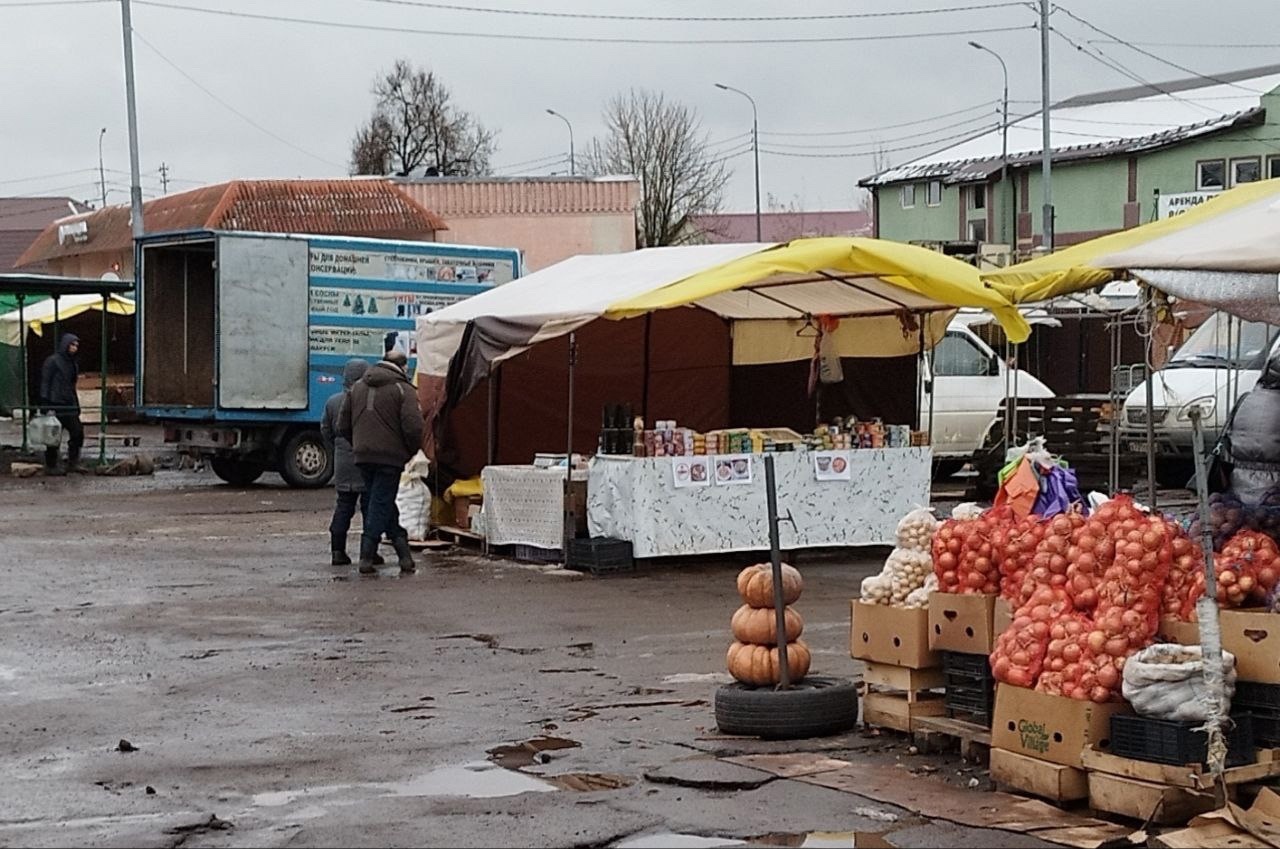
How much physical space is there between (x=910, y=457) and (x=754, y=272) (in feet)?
11.0

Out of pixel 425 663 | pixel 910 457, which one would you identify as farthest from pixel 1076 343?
pixel 425 663

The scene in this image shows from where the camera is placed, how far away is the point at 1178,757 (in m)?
7.09

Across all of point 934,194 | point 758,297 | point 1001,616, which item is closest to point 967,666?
point 1001,616

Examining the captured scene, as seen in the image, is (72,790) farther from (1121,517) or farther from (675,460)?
(675,460)

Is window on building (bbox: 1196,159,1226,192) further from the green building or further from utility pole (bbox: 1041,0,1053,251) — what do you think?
utility pole (bbox: 1041,0,1053,251)

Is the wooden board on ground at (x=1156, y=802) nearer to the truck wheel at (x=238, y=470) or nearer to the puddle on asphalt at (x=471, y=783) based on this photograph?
the puddle on asphalt at (x=471, y=783)

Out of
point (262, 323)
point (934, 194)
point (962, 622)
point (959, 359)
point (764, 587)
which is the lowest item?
point (962, 622)

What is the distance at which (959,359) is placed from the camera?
24781 millimetres

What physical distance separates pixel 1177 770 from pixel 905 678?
185 centimetres

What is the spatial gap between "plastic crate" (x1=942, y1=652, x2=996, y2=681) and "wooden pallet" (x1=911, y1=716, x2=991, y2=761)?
213 mm

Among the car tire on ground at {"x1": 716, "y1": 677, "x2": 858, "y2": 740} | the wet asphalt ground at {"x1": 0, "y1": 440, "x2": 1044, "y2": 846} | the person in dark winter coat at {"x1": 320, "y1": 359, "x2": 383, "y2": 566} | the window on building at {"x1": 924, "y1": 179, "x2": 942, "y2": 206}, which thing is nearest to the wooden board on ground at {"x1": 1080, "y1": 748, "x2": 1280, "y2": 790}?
the wet asphalt ground at {"x1": 0, "y1": 440, "x2": 1044, "y2": 846}

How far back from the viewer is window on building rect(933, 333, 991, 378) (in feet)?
80.6

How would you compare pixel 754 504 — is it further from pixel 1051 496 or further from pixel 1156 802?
pixel 1156 802

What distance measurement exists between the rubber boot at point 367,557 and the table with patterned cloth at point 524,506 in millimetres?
1461
